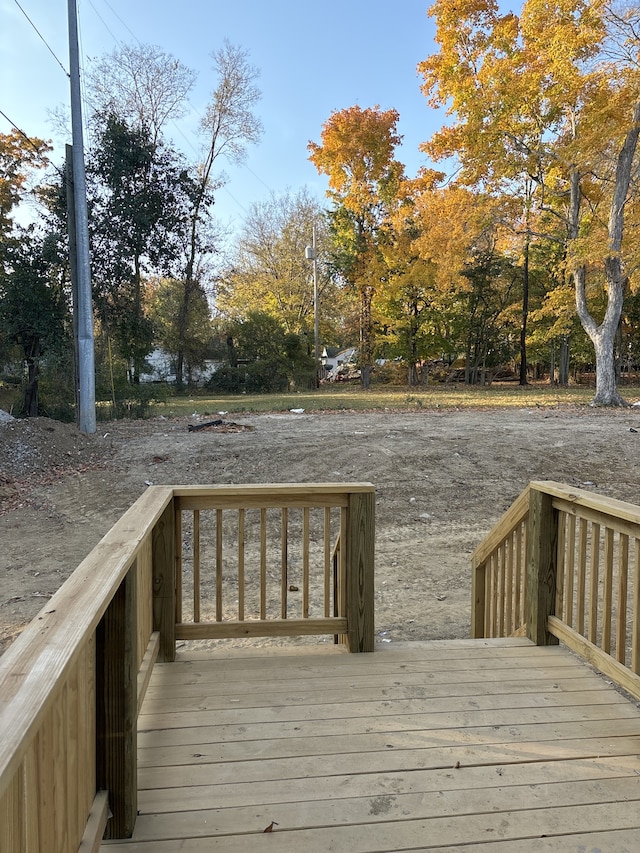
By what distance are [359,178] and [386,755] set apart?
2695 centimetres

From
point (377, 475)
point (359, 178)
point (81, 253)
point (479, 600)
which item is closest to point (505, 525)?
point (479, 600)

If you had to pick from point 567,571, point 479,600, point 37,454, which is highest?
point 567,571

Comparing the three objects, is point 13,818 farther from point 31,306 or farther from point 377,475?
point 31,306

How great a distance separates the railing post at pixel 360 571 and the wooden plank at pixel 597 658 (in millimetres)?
984

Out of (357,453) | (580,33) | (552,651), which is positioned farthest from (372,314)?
(552,651)

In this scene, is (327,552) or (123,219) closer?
(327,552)

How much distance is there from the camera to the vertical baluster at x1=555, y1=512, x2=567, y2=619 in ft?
10.4

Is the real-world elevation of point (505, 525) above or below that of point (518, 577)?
above

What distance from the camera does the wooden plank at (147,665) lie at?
2.38m

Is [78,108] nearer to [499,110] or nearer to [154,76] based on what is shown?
[499,110]

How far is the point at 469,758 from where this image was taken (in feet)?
7.16

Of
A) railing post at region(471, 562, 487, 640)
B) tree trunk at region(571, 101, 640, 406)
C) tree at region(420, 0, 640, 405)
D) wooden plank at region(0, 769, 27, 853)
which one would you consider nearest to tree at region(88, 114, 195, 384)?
tree at region(420, 0, 640, 405)

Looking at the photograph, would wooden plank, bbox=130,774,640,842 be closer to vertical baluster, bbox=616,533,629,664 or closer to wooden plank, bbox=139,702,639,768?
wooden plank, bbox=139,702,639,768

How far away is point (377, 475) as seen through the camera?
8812 mm
